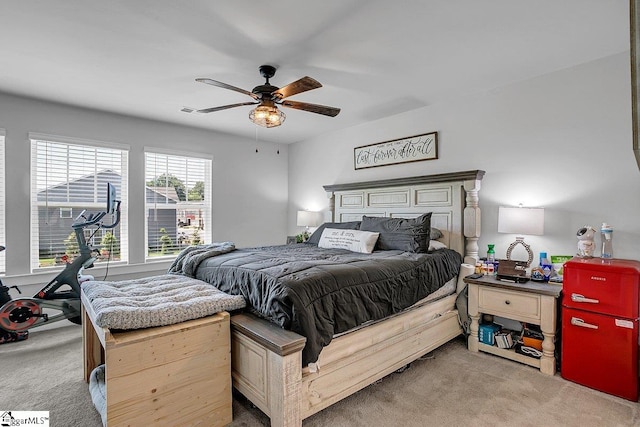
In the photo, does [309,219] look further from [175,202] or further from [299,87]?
[299,87]

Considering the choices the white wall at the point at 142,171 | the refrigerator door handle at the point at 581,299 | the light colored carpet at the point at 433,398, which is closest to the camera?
the light colored carpet at the point at 433,398

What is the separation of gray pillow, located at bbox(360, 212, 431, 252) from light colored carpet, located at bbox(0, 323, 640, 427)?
993mm

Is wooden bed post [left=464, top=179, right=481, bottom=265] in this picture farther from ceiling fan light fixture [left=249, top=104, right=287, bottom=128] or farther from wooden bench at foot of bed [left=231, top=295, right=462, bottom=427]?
ceiling fan light fixture [left=249, top=104, right=287, bottom=128]

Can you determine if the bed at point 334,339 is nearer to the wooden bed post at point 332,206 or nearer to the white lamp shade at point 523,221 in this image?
the white lamp shade at point 523,221

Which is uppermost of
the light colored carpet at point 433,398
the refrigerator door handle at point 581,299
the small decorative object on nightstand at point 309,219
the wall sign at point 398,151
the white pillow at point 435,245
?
the wall sign at point 398,151

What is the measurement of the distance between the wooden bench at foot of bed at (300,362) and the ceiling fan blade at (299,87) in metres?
1.65

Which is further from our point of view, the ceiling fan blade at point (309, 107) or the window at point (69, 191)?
the window at point (69, 191)

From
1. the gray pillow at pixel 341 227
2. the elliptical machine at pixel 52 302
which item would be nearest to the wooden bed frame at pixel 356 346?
the gray pillow at pixel 341 227

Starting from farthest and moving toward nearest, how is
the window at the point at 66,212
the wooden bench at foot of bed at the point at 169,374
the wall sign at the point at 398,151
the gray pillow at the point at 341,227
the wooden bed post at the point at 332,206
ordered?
the wooden bed post at the point at 332,206 < the gray pillow at the point at 341,227 < the wall sign at the point at 398,151 < the window at the point at 66,212 < the wooden bench at foot of bed at the point at 169,374

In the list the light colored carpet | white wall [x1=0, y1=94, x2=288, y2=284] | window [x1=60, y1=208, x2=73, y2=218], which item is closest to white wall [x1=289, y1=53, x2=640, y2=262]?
the light colored carpet

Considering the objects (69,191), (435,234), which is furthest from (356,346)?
(69,191)

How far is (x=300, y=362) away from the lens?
5.65 ft

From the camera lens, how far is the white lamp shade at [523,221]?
2709 mm

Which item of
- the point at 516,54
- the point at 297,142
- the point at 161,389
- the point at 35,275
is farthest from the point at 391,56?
the point at 35,275
